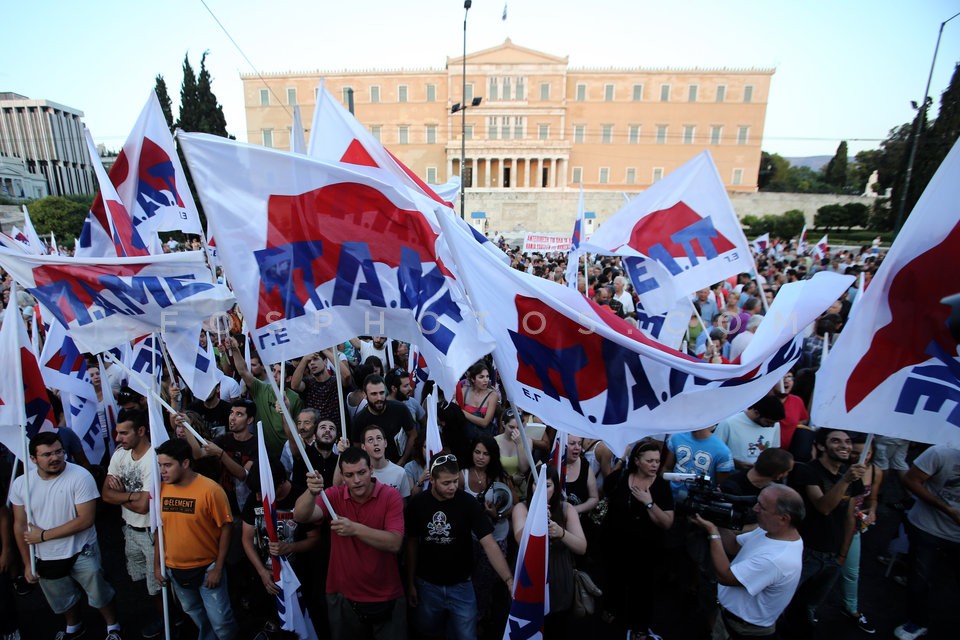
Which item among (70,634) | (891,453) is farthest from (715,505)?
(70,634)

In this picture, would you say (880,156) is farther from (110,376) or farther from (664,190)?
(110,376)

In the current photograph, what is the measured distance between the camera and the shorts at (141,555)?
363 centimetres

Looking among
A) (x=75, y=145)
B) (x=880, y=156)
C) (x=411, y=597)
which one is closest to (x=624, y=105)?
(x=880, y=156)

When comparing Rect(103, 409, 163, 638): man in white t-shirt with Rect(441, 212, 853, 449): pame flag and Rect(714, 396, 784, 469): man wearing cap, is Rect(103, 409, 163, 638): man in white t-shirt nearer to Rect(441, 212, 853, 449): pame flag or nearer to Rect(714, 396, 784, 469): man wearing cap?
Rect(441, 212, 853, 449): pame flag

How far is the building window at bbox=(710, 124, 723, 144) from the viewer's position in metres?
55.8

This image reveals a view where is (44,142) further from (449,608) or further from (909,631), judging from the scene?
(909,631)

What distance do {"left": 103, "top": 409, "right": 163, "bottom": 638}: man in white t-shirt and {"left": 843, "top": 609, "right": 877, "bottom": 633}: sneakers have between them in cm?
508

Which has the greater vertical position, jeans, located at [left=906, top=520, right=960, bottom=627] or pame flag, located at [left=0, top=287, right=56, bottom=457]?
pame flag, located at [left=0, top=287, right=56, bottom=457]

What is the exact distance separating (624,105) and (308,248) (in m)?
61.3

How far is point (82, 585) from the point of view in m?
3.52

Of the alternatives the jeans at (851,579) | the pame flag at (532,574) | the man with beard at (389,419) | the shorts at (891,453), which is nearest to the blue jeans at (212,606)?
the man with beard at (389,419)

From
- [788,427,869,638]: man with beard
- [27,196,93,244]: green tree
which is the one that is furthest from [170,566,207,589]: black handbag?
[27,196,93,244]: green tree

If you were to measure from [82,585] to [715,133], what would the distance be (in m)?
64.3

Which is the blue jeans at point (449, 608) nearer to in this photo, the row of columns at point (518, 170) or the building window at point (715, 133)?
the row of columns at point (518, 170)
